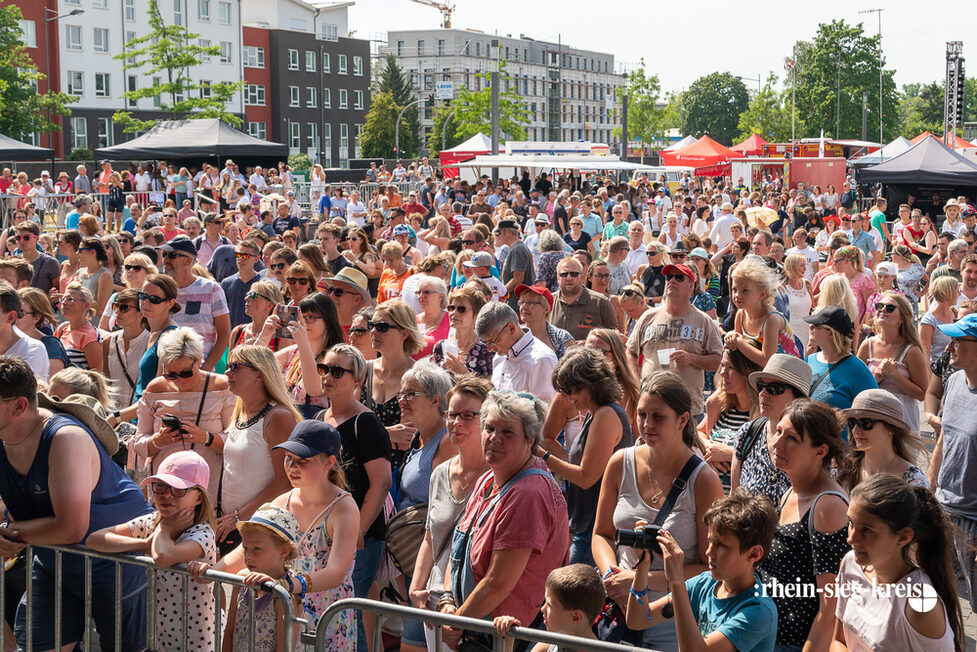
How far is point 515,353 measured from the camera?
20.6 feet

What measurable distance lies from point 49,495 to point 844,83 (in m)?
103

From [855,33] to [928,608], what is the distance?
106247 millimetres

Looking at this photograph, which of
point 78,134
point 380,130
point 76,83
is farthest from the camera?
point 380,130

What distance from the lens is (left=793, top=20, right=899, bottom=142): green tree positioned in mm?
98812

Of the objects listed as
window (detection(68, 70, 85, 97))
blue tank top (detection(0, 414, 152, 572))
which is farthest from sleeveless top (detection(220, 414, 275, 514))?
window (detection(68, 70, 85, 97))

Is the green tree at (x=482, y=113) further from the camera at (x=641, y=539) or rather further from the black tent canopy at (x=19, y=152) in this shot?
the camera at (x=641, y=539)

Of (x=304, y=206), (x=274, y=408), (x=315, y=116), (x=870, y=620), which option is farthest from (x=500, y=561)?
(x=315, y=116)

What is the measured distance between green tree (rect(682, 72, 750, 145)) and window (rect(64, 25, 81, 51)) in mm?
90854

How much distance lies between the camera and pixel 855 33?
99938 mm

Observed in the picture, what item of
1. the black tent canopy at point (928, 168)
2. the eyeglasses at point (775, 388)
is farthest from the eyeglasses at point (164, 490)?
the black tent canopy at point (928, 168)

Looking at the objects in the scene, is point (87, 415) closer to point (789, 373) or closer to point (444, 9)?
point (789, 373)

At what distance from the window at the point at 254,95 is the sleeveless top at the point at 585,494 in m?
83.3

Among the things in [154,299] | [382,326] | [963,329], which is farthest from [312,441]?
[963,329]

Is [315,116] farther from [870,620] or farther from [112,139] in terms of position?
[870,620]
